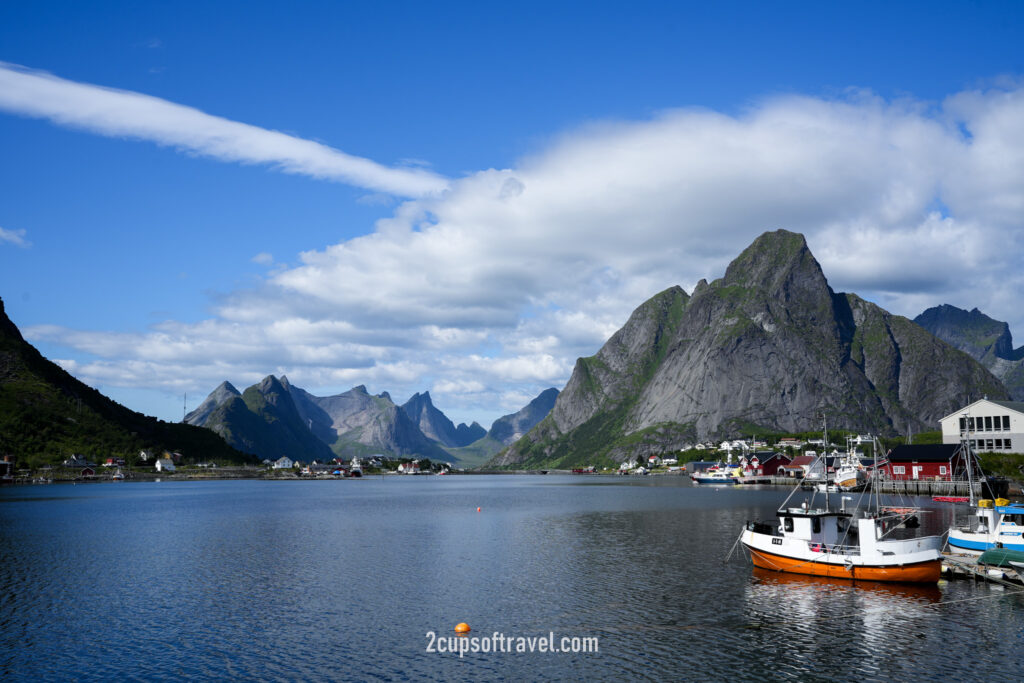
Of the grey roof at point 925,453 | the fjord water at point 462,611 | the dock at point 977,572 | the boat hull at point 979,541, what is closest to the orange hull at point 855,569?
the fjord water at point 462,611

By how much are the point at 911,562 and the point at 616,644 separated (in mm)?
27591

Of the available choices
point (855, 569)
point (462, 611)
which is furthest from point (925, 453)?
point (462, 611)

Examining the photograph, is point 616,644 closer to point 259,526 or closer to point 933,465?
point 259,526

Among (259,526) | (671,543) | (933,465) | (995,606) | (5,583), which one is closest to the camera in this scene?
(995,606)

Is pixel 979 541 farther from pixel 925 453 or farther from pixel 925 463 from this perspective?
pixel 925 453

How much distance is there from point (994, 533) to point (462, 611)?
4657cm

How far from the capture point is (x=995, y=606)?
46312 millimetres

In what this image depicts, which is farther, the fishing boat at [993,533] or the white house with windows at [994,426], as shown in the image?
the white house with windows at [994,426]

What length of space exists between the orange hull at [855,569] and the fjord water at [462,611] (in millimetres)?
918

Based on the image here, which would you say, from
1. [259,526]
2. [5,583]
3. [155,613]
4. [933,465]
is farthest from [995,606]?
[933,465]

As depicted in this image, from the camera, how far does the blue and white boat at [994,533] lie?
58000 millimetres

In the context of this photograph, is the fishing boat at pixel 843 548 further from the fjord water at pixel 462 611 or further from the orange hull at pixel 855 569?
the fjord water at pixel 462 611

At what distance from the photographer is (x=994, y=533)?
196 feet

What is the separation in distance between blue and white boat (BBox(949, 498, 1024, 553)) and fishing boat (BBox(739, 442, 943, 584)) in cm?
767
